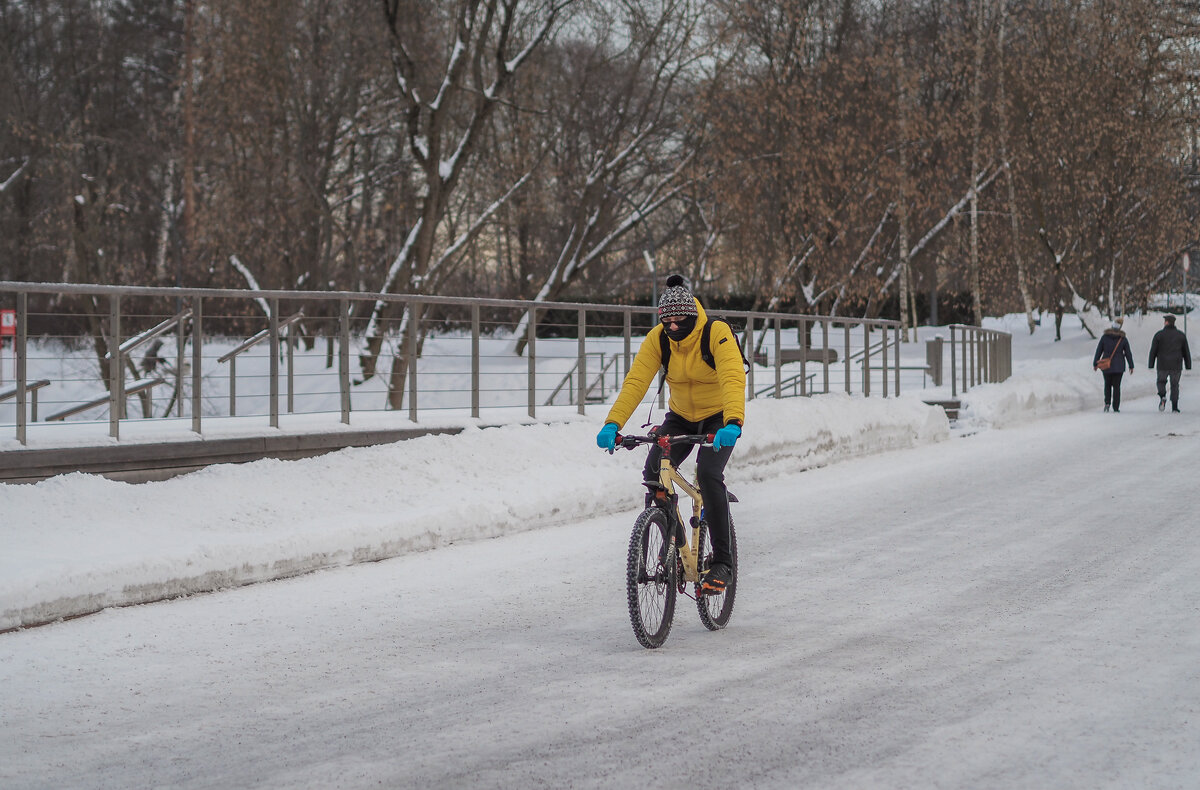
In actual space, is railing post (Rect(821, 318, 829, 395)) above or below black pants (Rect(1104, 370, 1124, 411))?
above

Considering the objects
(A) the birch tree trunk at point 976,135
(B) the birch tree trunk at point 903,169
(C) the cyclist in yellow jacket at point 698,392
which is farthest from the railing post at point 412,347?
(A) the birch tree trunk at point 976,135

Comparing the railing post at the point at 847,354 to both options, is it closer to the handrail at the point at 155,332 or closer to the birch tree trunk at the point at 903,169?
the handrail at the point at 155,332

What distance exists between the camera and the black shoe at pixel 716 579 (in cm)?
727

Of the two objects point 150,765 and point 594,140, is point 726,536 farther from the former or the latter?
point 594,140

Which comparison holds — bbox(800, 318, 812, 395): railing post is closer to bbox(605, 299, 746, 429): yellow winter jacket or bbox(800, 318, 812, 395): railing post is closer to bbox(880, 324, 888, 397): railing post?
bbox(880, 324, 888, 397): railing post

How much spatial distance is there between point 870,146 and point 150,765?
36593 mm

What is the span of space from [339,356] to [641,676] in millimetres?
7623

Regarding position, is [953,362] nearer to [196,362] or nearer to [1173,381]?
Answer: [1173,381]

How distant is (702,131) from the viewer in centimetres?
3759

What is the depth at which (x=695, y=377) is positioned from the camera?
7414mm

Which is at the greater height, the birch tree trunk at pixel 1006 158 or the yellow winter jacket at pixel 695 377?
the birch tree trunk at pixel 1006 158

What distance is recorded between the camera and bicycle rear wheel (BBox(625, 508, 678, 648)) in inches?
269

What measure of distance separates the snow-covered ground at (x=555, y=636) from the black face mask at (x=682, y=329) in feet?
5.14

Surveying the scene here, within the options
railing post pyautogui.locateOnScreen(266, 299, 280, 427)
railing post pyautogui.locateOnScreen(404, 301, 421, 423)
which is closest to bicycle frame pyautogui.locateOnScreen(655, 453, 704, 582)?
railing post pyautogui.locateOnScreen(266, 299, 280, 427)
